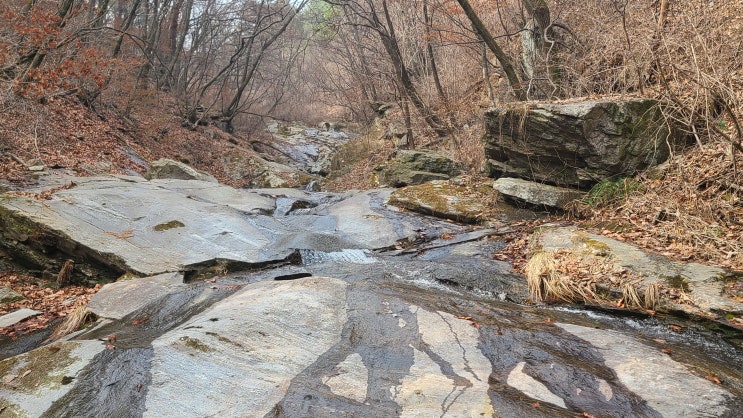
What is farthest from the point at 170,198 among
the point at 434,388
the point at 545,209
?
the point at 434,388

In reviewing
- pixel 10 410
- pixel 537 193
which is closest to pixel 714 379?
pixel 10 410

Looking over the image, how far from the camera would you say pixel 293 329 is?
427cm

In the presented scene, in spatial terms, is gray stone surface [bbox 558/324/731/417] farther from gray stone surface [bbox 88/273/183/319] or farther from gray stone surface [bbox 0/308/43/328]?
gray stone surface [bbox 0/308/43/328]

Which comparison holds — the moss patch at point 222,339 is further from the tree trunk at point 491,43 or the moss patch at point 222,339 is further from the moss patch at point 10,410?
the tree trunk at point 491,43

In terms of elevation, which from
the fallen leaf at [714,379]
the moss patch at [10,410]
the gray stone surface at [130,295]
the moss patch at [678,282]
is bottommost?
the gray stone surface at [130,295]

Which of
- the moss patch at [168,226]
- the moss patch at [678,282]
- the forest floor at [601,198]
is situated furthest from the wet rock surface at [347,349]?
the forest floor at [601,198]

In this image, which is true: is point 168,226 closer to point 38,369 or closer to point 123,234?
point 123,234

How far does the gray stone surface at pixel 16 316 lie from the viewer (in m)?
5.75

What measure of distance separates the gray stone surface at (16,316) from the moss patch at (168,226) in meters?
2.38

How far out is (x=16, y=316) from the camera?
5.96m

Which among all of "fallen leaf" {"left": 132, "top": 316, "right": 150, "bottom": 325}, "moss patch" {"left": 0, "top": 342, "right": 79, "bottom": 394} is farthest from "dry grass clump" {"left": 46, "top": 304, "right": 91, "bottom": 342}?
"moss patch" {"left": 0, "top": 342, "right": 79, "bottom": 394}

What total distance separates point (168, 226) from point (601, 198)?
7.56m

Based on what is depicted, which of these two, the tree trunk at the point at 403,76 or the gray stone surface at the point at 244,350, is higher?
the tree trunk at the point at 403,76

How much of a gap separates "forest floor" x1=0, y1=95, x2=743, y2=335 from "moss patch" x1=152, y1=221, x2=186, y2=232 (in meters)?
1.54
